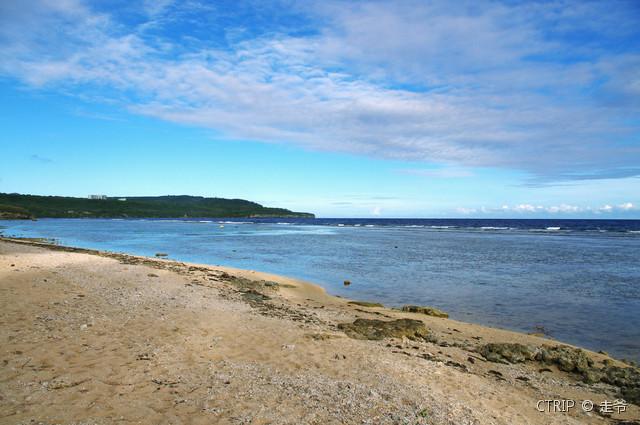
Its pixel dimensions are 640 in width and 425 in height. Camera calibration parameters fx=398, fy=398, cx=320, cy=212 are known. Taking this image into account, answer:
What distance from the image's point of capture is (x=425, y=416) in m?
6.20

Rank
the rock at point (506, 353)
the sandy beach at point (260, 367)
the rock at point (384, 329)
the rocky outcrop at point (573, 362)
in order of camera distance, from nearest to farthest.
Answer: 1. the sandy beach at point (260, 367)
2. the rocky outcrop at point (573, 362)
3. the rock at point (506, 353)
4. the rock at point (384, 329)

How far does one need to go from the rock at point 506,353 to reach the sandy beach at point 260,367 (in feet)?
0.14

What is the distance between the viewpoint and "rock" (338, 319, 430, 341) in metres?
11.3

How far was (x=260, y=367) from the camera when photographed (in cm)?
810

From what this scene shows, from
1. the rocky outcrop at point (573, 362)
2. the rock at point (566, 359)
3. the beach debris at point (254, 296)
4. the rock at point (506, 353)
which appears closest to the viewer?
the rocky outcrop at point (573, 362)

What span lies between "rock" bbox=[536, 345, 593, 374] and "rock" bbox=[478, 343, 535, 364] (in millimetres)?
304

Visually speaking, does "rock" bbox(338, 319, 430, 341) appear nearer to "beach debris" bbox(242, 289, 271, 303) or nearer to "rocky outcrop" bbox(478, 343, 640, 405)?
"rocky outcrop" bbox(478, 343, 640, 405)

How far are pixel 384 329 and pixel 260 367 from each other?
476 centimetres

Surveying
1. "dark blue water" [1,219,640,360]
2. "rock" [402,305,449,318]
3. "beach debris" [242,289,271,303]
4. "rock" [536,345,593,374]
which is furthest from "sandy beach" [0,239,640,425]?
"dark blue water" [1,219,640,360]

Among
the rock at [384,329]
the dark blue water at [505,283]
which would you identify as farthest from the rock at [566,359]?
the rock at [384,329]

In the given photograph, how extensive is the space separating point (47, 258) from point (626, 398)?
91.3 feet

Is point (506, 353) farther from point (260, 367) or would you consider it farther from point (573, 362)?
point (260, 367)

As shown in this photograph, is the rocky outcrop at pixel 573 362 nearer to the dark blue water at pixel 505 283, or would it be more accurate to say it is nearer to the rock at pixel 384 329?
the rock at pixel 384 329

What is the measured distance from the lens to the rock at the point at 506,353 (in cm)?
1017
